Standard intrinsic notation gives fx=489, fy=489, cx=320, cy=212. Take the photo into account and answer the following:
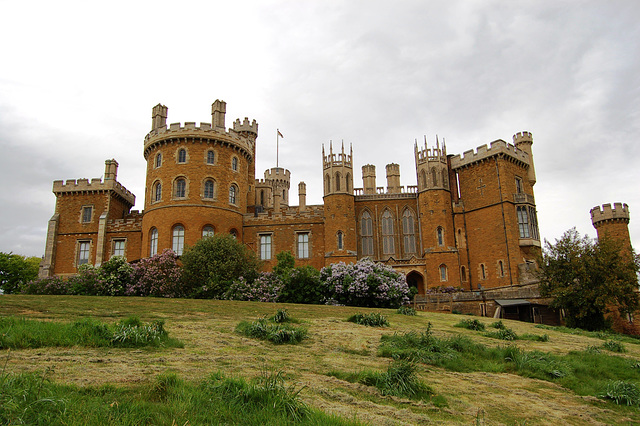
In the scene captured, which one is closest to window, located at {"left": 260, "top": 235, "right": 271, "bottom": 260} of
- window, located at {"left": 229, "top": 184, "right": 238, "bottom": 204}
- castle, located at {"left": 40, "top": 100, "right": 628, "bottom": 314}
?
castle, located at {"left": 40, "top": 100, "right": 628, "bottom": 314}

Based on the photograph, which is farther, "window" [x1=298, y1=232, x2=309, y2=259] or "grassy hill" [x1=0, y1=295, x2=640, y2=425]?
"window" [x1=298, y1=232, x2=309, y2=259]

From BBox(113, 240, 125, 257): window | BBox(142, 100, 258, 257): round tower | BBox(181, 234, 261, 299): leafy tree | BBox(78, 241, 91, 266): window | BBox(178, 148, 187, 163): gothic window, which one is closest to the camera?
BBox(181, 234, 261, 299): leafy tree

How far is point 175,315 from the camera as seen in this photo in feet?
46.7

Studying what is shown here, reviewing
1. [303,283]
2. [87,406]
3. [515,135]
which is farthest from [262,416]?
[515,135]

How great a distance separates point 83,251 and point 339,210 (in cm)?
2145

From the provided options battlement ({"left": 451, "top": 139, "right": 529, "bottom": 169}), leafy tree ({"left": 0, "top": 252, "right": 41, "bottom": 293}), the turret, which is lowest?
leafy tree ({"left": 0, "top": 252, "right": 41, "bottom": 293})

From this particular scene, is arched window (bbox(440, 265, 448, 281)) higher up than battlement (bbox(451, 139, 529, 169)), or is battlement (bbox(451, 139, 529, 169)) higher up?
battlement (bbox(451, 139, 529, 169))

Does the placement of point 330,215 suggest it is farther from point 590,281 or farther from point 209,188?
point 590,281

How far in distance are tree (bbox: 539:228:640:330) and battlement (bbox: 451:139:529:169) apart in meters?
11.4

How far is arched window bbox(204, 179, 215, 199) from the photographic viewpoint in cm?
3747

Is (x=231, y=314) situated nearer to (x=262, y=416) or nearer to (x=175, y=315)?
(x=175, y=315)

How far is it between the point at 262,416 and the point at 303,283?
24.2 meters

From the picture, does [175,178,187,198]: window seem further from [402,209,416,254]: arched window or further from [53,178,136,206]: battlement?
[402,209,416,254]: arched window

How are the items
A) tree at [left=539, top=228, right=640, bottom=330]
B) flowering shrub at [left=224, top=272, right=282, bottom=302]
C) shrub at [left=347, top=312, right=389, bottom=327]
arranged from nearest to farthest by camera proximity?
shrub at [left=347, top=312, right=389, bottom=327]
tree at [left=539, top=228, right=640, bottom=330]
flowering shrub at [left=224, top=272, right=282, bottom=302]
